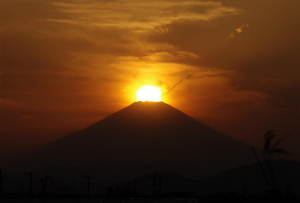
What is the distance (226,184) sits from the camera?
12344cm

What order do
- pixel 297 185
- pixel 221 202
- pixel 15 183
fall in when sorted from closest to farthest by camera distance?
pixel 221 202
pixel 297 185
pixel 15 183

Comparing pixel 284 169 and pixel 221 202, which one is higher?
pixel 284 169

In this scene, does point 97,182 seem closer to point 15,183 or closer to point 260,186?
point 15,183

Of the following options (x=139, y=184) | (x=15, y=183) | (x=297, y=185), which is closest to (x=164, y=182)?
(x=139, y=184)

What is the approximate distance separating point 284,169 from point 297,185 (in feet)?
56.0

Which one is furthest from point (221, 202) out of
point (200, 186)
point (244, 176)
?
point (244, 176)

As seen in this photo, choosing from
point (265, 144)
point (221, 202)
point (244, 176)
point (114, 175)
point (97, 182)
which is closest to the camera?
point (265, 144)

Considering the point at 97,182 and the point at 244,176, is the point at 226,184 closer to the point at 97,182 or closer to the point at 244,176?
the point at 244,176

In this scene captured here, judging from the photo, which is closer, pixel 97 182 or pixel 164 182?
pixel 164 182

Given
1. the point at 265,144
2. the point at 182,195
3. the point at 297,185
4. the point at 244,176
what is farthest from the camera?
the point at 244,176

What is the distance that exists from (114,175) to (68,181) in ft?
76.4

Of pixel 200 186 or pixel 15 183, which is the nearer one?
pixel 200 186

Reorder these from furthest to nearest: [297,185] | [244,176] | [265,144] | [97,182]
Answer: [97,182] → [244,176] → [297,185] → [265,144]

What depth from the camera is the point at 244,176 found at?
129 m
